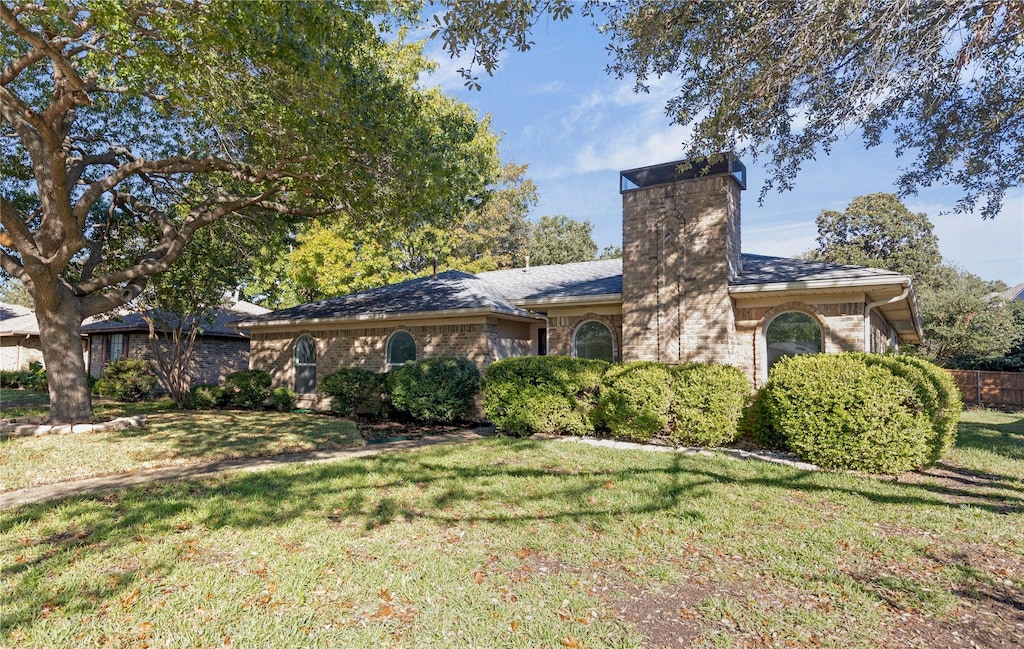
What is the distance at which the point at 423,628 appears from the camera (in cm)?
337

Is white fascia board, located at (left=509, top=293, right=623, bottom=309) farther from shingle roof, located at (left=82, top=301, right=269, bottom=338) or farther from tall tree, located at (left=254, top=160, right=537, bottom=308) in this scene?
shingle roof, located at (left=82, top=301, right=269, bottom=338)

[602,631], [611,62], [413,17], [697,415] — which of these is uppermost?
[413,17]

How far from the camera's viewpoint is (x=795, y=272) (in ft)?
37.0

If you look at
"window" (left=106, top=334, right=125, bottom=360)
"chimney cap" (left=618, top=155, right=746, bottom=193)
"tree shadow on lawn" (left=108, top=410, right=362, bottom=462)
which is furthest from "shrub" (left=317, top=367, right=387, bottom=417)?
"window" (left=106, top=334, right=125, bottom=360)

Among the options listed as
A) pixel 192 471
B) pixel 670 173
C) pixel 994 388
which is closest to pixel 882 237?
pixel 994 388

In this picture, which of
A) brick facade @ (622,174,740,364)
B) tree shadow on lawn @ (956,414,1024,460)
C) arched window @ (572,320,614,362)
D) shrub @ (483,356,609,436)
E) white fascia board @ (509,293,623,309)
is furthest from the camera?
arched window @ (572,320,614,362)

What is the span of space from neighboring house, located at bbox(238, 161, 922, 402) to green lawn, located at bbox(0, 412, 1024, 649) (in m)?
4.26

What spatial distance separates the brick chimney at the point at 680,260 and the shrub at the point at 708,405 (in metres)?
2.19

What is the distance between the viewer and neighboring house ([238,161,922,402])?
416 inches

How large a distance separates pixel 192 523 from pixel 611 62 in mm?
8718

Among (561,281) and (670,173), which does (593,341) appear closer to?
(561,281)

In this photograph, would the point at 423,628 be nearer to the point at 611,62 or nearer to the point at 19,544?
the point at 19,544

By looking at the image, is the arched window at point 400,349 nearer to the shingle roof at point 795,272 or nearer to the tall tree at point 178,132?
the tall tree at point 178,132


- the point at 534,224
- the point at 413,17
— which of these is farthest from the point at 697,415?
the point at 534,224
